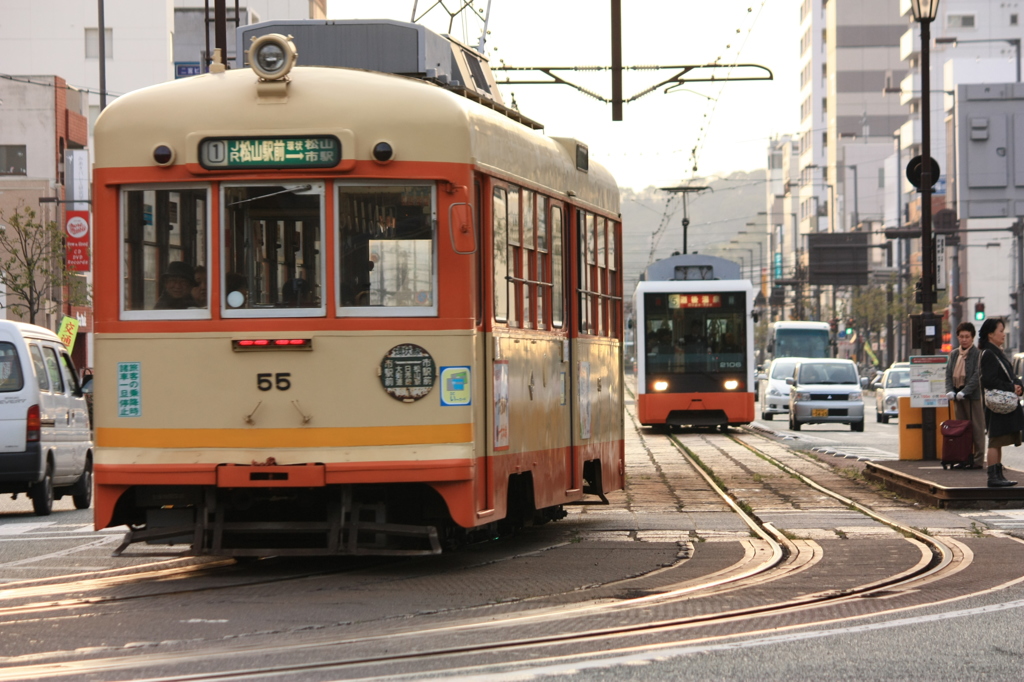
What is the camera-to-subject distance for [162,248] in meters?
10.2

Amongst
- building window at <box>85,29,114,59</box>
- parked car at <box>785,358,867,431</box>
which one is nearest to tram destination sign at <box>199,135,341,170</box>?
parked car at <box>785,358,867,431</box>

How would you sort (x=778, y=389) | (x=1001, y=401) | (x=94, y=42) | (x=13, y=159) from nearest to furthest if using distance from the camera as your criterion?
(x=1001, y=401)
(x=778, y=389)
(x=13, y=159)
(x=94, y=42)

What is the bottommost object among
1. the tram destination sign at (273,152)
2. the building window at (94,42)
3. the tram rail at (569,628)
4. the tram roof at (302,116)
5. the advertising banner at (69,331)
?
the tram rail at (569,628)

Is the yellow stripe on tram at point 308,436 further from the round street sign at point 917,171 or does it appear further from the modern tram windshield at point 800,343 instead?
the modern tram windshield at point 800,343

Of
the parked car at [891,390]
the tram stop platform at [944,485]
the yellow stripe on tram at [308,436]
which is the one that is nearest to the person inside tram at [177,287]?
the yellow stripe on tram at [308,436]

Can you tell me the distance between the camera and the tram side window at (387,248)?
10078 mm

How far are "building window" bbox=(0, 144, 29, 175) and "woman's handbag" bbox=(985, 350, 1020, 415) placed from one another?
168ft

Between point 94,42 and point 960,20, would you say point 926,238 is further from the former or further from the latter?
point 960,20

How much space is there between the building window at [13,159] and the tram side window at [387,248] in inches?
2119

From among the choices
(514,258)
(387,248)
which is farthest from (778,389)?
(387,248)

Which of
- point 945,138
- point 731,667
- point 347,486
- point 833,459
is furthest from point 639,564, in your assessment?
point 945,138

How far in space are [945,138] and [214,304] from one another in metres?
82.1

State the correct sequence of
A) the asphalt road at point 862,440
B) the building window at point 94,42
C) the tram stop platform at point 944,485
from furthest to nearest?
the building window at point 94,42
the asphalt road at point 862,440
the tram stop platform at point 944,485

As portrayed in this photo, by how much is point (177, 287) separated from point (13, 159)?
53974mm
